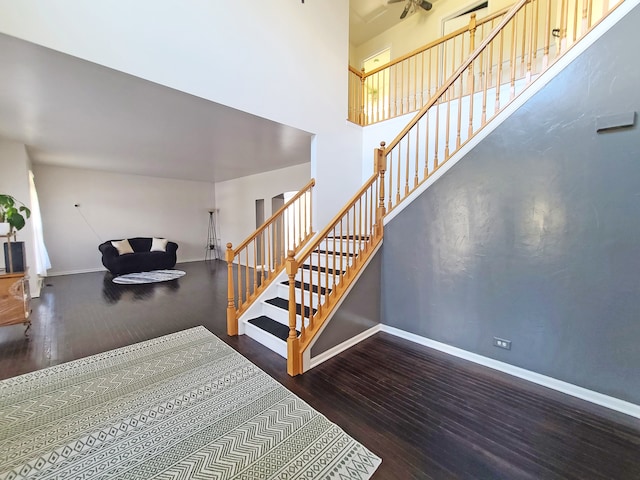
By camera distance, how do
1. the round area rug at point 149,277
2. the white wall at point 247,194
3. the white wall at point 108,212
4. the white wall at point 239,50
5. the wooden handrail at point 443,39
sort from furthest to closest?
the white wall at point 247,194, the white wall at point 108,212, the round area rug at point 149,277, the wooden handrail at point 443,39, the white wall at point 239,50

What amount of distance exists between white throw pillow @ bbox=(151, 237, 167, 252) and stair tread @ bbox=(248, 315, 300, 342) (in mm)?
5535

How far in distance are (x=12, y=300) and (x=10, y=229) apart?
0.88 metres

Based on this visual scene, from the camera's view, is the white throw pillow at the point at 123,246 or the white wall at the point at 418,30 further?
→ the white throw pillow at the point at 123,246

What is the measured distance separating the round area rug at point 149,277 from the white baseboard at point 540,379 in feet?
18.4

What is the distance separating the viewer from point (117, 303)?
425 cm

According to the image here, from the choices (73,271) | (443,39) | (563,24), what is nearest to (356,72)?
(443,39)

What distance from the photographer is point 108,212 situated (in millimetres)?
7078

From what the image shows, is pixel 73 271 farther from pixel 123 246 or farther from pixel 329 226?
pixel 329 226

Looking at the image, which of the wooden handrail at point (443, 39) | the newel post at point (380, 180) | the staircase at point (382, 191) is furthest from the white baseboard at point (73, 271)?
the wooden handrail at point (443, 39)

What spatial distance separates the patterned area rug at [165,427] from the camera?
56.3 inches

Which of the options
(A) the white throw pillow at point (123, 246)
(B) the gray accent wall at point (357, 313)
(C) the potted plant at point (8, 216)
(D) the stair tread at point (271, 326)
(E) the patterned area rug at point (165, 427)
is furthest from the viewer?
(A) the white throw pillow at point (123, 246)

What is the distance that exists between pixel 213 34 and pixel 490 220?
3.54 m

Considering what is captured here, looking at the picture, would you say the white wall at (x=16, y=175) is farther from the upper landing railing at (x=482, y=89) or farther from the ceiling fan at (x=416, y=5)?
the ceiling fan at (x=416, y=5)

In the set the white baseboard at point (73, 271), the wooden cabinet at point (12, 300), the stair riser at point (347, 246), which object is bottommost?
the white baseboard at point (73, 271)
